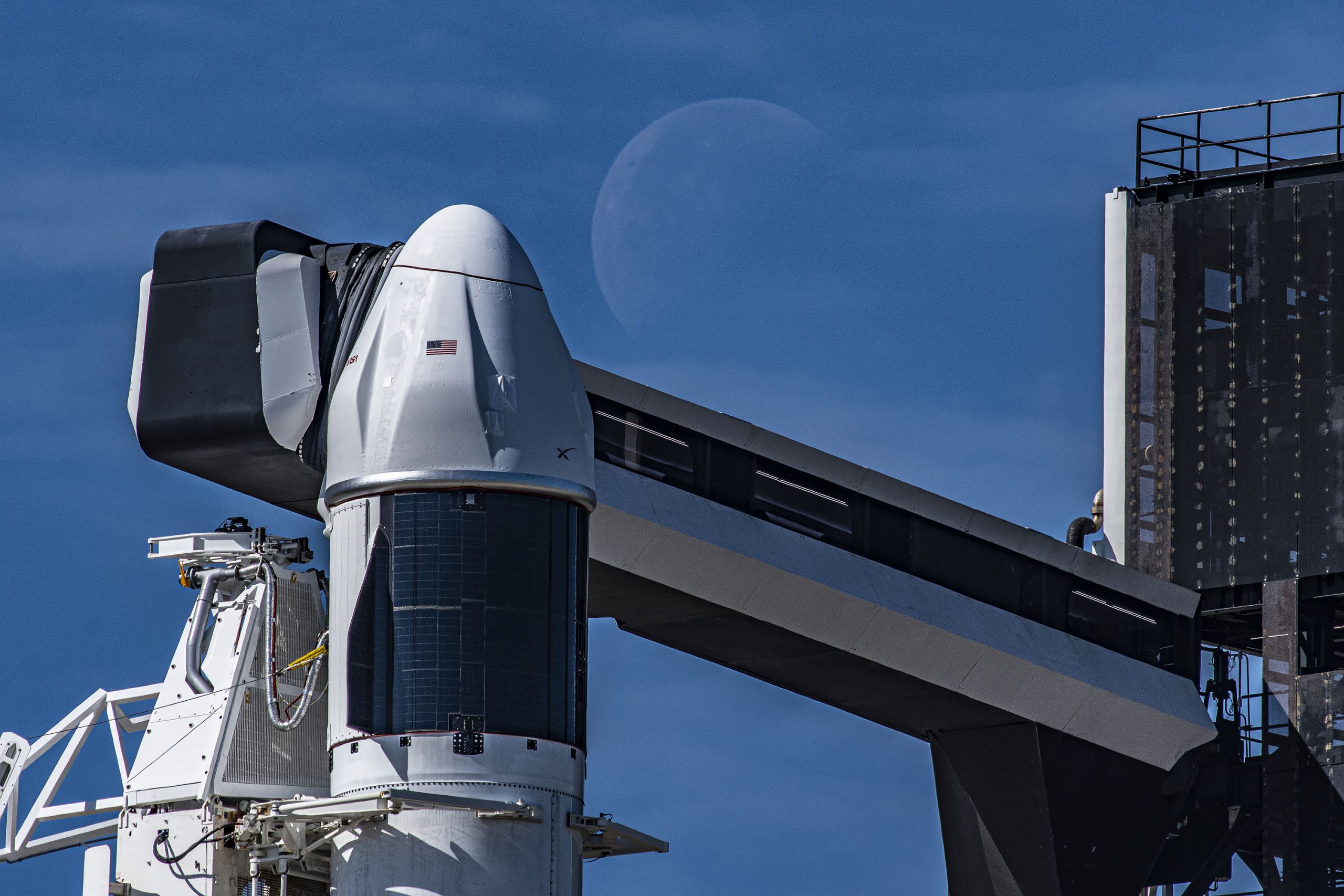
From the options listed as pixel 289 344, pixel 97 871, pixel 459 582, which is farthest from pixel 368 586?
pixel 97 871

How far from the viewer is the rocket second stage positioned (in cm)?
3058

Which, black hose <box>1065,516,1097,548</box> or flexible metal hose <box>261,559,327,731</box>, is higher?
black hose <box>1065,516,1097,548</box>

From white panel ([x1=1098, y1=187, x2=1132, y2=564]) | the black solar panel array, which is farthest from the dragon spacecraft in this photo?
white panel ([x1=1098, y1=187, x2=1132, y2=564])

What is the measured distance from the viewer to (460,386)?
1250 inches

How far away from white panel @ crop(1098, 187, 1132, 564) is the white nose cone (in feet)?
58.2

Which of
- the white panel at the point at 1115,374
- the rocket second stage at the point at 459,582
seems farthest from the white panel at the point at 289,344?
the white panel at the point at 1115,374

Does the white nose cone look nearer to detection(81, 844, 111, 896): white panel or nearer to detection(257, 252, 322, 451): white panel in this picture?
detection(257, 252, 322, 451): white panel

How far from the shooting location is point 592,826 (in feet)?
104

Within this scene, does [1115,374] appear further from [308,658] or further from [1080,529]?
[308,658]

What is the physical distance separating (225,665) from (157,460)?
10.7 feet

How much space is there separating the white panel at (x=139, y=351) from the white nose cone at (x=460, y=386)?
3911 millimetres

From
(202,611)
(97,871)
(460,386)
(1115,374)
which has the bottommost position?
(97,871)

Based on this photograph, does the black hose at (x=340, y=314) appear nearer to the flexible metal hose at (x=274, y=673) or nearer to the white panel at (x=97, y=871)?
the flexible metal hose at (x=274, y=673)

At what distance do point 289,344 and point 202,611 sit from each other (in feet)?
13.3
